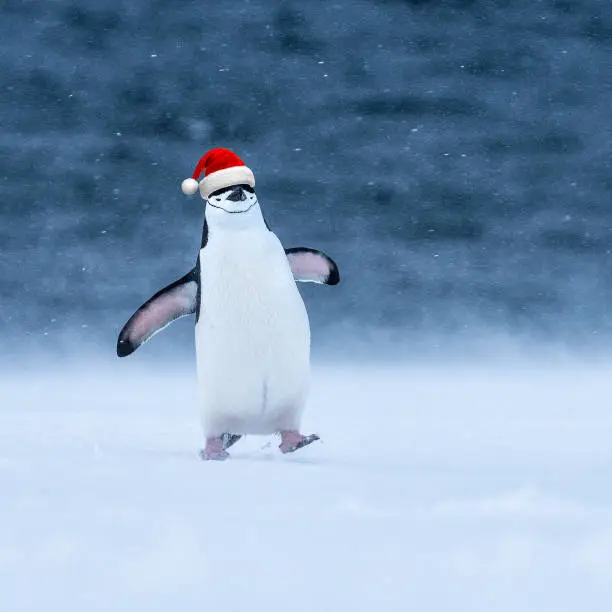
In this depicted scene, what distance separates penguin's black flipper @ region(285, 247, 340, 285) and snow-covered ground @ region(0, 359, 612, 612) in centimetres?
66

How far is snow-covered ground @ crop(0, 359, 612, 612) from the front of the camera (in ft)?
7.06

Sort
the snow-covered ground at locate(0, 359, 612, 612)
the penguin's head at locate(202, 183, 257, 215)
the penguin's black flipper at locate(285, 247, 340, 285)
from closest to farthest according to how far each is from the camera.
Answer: the snow-covered ground at locate(0, 359, 612, 612)
the penguin's head at locate(202, 183, 257, 215)
the penguin's black flipper at locate(285, 247, 340, 285)

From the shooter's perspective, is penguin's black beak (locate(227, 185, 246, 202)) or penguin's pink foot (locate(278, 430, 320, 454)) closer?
penguin's black beak (locate(227, 185, 246, 202))

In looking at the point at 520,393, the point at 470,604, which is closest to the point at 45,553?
the point at 470,604

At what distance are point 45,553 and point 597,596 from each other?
121 centimetres

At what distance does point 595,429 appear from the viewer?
457cm

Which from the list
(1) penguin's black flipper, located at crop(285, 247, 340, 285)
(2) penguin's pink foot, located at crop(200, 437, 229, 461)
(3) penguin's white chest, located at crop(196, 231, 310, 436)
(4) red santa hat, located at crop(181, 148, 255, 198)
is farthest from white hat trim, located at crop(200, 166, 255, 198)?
(2) penguin's pink foot, located at crop(200, 437, 229, 461)

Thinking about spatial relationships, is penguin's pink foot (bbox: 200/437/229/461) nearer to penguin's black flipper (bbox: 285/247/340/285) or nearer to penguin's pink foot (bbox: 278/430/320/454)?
penguin's pink foot (bbox: 278/430/320/454)

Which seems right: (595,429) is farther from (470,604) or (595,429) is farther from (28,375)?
(28,375)

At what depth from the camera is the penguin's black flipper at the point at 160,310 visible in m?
3.79

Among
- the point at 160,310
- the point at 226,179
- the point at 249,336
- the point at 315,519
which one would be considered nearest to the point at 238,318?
the point at 249,336

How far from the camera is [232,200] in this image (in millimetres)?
3559

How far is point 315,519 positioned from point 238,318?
42.7 inches

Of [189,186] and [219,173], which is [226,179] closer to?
[219,173]
